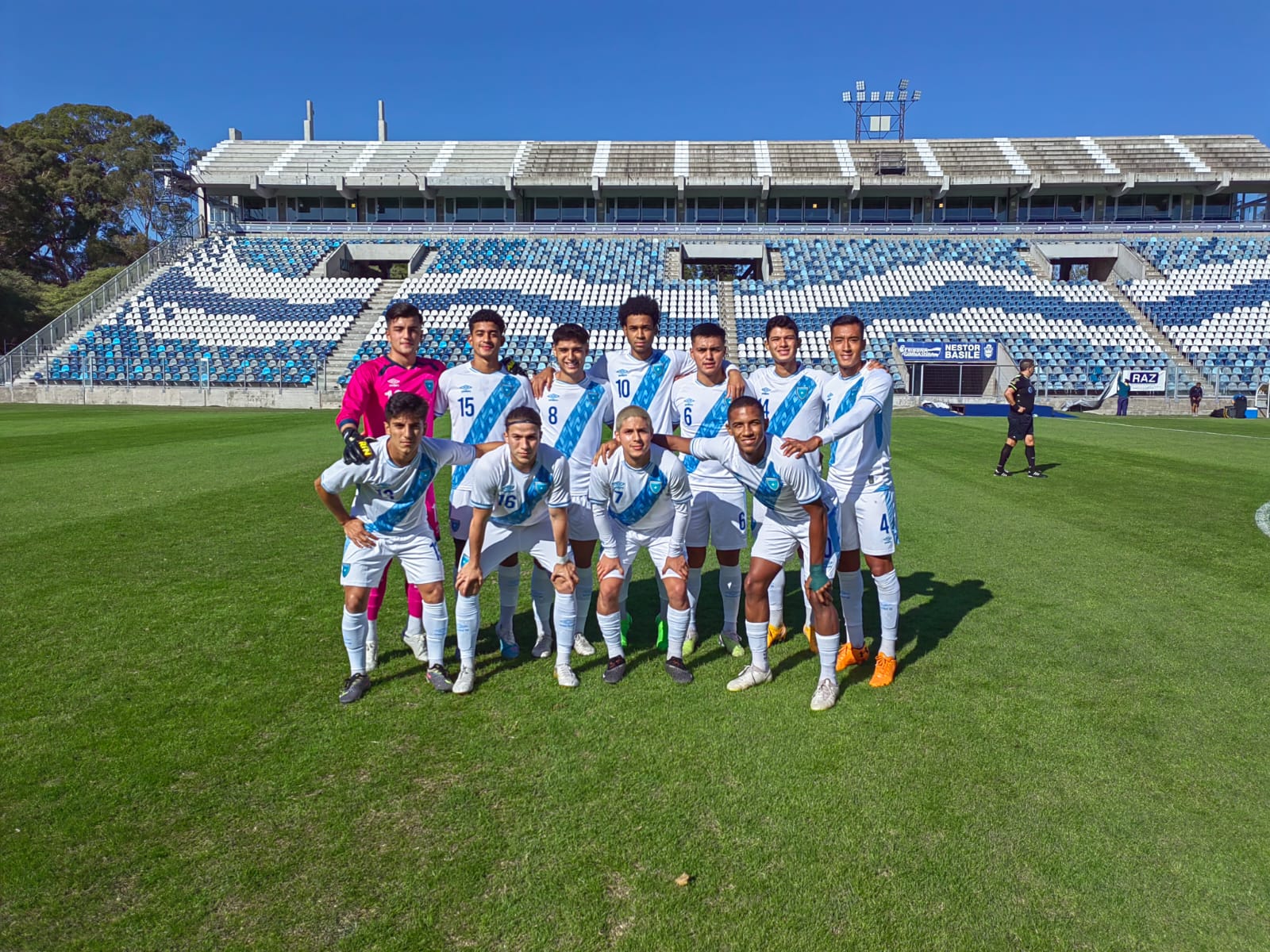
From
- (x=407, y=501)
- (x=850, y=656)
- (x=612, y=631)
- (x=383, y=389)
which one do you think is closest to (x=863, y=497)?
(x=850, y=656)

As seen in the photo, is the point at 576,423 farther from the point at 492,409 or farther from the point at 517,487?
the point at 517,487

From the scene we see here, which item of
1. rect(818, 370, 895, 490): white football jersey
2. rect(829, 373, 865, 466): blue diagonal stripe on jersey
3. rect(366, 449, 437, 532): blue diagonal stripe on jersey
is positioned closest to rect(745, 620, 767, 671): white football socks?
rect(818, 370, 895, 490): white football jersey

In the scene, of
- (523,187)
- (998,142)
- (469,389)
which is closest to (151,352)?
(523,187)

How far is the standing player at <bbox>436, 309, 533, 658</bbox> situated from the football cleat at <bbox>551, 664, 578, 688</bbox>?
1.78 ft

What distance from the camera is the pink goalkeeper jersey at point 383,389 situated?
204 inches

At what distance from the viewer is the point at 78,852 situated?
10.0 feet

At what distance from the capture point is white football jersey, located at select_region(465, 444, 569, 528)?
4.68 meters

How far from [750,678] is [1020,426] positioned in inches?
412

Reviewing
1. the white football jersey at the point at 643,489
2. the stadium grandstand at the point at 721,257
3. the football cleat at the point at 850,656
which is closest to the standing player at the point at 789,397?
the football cleat at the point at 850,656

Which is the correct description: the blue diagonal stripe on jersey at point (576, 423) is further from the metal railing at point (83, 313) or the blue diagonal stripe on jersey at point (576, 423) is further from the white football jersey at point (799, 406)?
the metal railing at point (83, 313)

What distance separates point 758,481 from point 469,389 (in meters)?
2.09

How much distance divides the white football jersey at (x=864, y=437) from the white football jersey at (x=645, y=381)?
1.16 m

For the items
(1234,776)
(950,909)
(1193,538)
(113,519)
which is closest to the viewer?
(950,909)

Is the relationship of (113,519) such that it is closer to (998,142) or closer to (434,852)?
(434,852)
